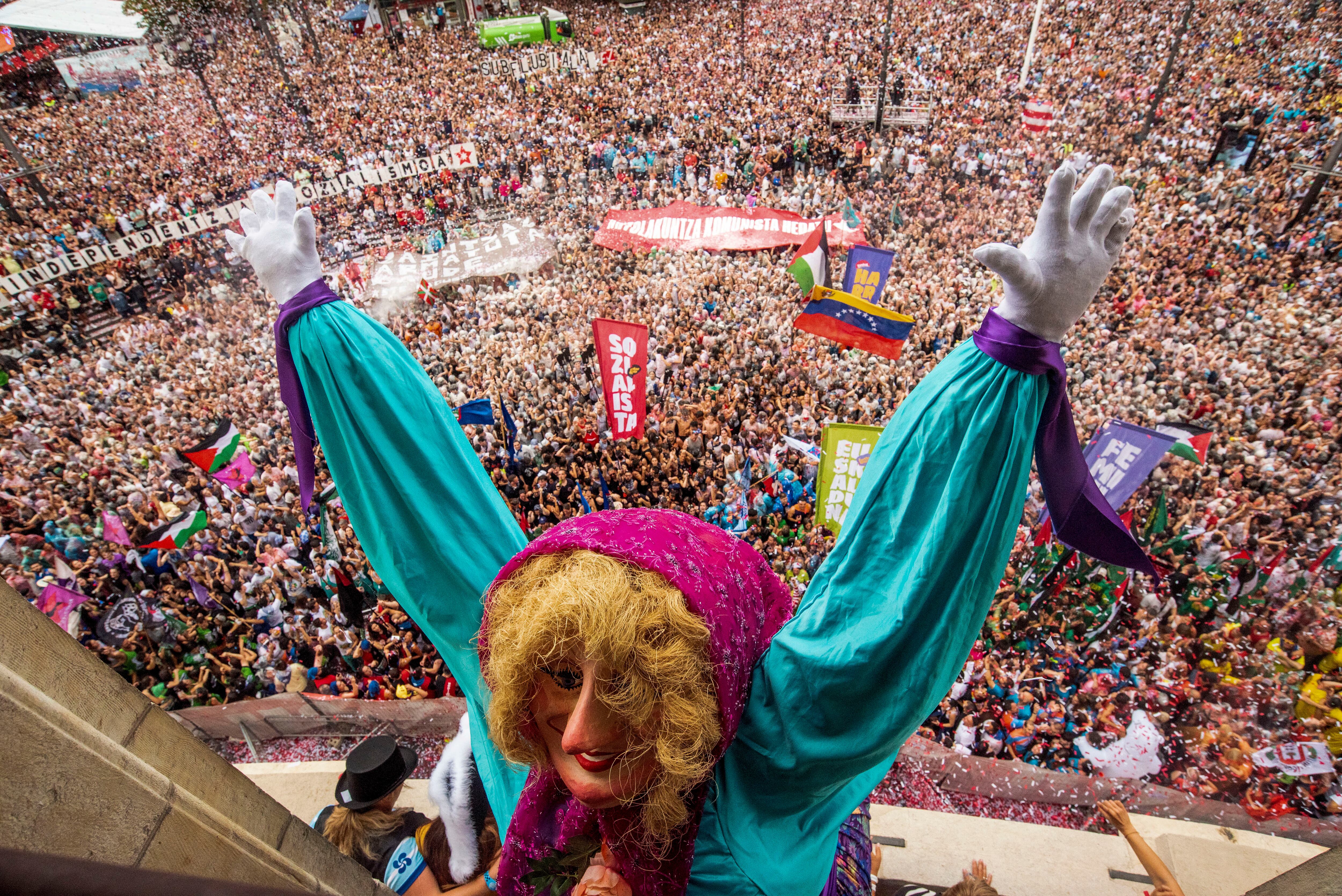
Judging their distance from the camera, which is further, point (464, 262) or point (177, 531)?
point (464, 262)

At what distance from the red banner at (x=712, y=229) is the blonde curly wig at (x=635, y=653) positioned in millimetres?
12170

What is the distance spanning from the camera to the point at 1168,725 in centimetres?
473

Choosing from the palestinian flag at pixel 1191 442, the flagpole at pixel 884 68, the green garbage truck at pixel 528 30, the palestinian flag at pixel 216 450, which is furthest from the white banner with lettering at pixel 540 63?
the palestinian flag at pixel 1191 442

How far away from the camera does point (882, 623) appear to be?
59.2 inches

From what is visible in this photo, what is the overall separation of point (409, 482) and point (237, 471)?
601 cm

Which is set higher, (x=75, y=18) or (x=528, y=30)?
(x=75, y=18)

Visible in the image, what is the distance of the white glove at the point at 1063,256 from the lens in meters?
1.41

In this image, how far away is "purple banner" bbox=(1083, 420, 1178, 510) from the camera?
456 centimetres

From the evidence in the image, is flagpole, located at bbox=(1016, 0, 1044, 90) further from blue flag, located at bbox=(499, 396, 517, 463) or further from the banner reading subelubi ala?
blue flag, located at bbox=(499, 396, 517, 463)

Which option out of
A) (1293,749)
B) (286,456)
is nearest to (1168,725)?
(1293,749)

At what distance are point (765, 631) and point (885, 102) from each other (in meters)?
17.4

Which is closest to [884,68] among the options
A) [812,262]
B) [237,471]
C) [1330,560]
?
[812,262]

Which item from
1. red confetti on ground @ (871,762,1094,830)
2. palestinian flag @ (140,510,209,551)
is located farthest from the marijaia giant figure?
palestinian flag @ (140,510,209,551)

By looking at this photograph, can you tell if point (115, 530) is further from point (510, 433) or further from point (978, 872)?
point (978, 872)
